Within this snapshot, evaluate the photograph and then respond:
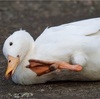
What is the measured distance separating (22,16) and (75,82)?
3903mm

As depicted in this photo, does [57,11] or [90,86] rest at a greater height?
[57,11]

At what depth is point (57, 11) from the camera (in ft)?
31.2

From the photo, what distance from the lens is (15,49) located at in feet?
16.7

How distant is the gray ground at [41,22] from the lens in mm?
5078

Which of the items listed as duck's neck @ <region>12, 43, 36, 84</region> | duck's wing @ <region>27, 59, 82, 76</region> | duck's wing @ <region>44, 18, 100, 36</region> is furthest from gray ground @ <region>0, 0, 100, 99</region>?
duck's wing @ <region>44, 18, 100, 36</region>

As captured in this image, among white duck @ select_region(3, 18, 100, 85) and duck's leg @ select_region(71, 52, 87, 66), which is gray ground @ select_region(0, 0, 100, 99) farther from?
duck's leg @ select_region(71, 52, 87, 66)

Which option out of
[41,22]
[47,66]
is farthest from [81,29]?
[41,22]

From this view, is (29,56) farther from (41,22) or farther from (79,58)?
(41,22)

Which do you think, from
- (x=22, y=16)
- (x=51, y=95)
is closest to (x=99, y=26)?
(x=51, y=95)

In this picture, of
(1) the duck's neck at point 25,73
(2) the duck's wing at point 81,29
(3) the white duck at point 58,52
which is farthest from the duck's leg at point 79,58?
(1) the duck's neck at point 25,73

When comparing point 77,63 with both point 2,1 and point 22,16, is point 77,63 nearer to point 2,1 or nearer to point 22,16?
point 22,16

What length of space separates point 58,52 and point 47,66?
0.19m

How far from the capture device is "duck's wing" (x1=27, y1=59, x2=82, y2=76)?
5039 millimetres

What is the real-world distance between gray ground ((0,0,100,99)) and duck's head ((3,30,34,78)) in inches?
11.6
